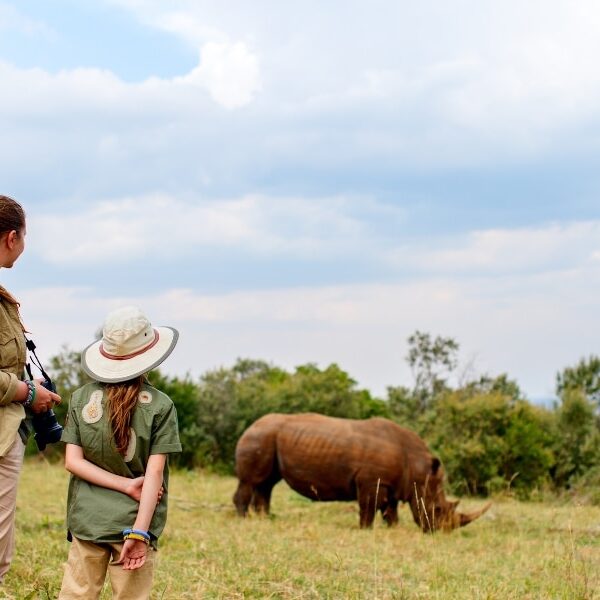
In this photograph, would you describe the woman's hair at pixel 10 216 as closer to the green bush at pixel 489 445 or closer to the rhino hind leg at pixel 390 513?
the rhino hind leg at pixel 390 513

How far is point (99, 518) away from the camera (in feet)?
14.8

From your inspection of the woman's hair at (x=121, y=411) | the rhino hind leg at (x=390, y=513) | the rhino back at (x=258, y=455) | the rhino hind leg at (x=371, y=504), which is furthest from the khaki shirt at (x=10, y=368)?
the rhino back at (x=258, y=455)

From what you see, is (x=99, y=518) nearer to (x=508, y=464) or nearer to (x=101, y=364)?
(x=101, y=364)

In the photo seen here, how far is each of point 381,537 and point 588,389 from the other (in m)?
32.3

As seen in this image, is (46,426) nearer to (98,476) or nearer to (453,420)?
(98,476)

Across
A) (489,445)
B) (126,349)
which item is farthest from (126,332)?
(489,445)

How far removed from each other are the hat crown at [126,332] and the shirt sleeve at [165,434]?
14.5 inches

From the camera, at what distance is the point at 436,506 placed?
1262 cm

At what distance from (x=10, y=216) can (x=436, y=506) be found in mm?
8965

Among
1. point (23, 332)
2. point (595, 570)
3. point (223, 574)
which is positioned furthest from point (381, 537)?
point (23, 332)

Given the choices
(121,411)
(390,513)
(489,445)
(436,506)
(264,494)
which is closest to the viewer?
(121,411)

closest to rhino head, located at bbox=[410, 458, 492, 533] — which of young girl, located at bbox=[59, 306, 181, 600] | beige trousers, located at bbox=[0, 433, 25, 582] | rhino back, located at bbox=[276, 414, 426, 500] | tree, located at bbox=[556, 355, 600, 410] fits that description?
rhino back, located at bbox=[276, 414, 426, 500]

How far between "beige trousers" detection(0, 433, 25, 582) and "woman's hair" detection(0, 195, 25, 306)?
88 cm

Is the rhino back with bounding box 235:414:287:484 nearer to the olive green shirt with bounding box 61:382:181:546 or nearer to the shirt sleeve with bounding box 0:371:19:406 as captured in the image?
the shirt sleeve with bounding box 0:371:19:406
